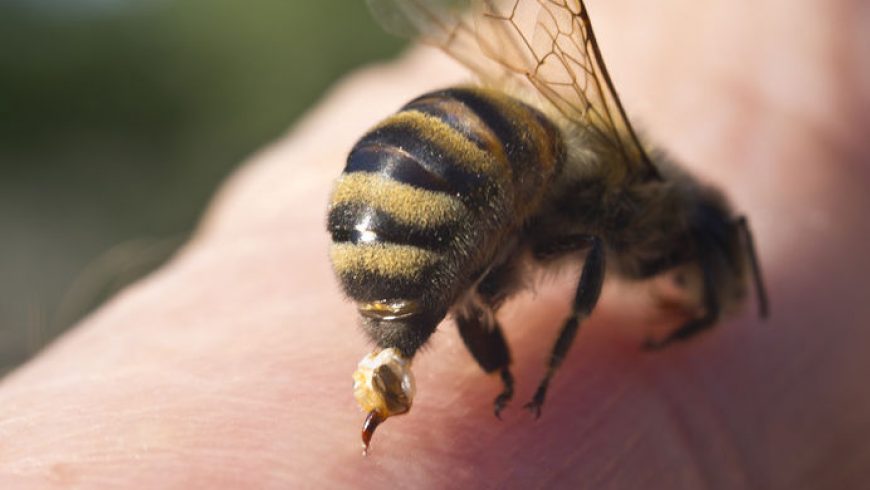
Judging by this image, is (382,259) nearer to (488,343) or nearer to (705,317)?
(488,343)

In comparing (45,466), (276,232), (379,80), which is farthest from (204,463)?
(379,80)

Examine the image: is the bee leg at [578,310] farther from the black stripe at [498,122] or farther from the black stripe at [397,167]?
the black stripe at [397,167]

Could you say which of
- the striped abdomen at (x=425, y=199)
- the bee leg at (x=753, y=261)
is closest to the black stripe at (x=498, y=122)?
the striped abdomen at (x=425, y=199)

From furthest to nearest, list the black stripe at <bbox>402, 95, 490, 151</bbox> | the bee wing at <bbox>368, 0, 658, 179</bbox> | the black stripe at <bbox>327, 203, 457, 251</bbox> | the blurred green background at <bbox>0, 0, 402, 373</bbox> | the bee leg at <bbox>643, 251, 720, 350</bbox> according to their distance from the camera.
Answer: the blurred green background at <bbox>0, 0, 402, 373</bbox>
the bee leg at <bbox>643, 251, 720, 350</bbox>
the bee wing at <bbox>368, 0, 658, 179</bbox>
the black stripe at <bbox>402, 95, 490, 151</bbox>
the black stripe at <bbox>327, 203, 457, 251</bbox>

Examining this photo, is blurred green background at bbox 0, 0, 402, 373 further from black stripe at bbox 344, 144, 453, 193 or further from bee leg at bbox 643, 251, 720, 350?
black stripe at bbox 344, 144, 453, 193

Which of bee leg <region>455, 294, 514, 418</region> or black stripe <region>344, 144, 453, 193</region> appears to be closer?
black stripe <region>344, 144, 453, 193</region>

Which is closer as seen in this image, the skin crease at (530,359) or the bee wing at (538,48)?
the skin crease at (530,359)

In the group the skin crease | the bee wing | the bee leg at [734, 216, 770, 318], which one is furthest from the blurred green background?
the bee leg at [734, 216, 770, 318]

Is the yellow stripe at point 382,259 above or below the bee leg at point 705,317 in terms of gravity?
above
